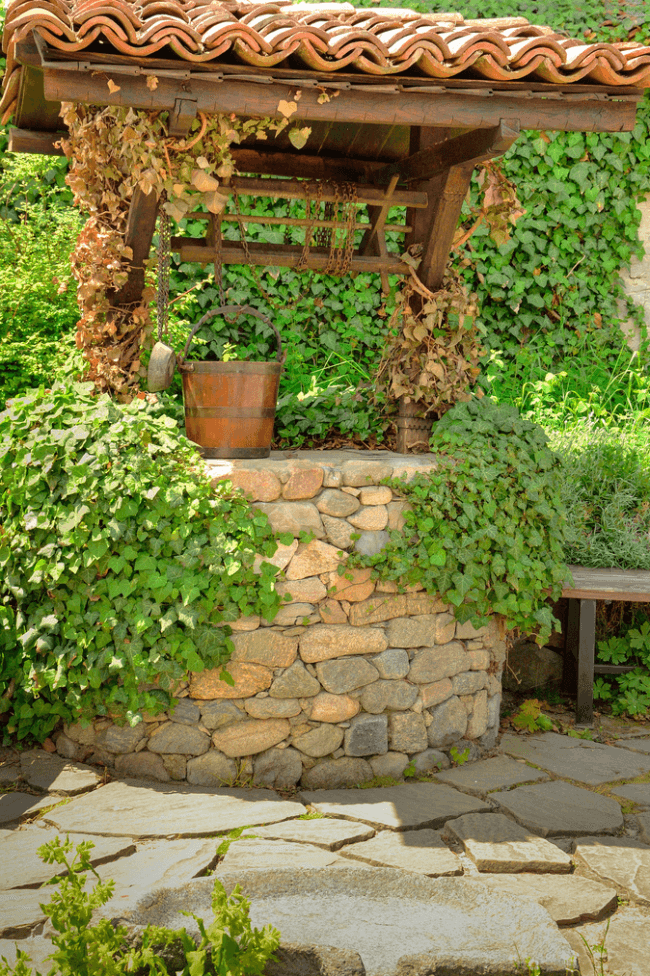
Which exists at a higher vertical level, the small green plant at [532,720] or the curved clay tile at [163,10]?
the curved clay tile at [163,10]

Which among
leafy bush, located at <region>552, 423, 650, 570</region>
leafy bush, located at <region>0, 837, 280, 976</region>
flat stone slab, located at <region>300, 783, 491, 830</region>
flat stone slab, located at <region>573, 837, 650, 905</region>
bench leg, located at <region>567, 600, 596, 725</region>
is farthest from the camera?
leafy bush, located at <region>552, 423, 650, 570</region>

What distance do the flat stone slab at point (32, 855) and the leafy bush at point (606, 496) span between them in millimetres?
3245

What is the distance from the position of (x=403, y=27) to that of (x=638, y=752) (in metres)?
3.53

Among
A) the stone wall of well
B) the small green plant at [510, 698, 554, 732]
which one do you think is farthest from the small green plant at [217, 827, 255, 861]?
the small green plant at [510, 698, 554, 732]

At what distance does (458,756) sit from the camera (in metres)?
3.91

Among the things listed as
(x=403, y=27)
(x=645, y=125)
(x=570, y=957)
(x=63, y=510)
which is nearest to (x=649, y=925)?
(x=570, y=957)

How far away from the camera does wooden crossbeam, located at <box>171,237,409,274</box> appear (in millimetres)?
4367

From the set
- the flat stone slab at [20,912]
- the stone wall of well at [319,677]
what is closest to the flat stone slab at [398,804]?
the stone wall of well at [319,677]

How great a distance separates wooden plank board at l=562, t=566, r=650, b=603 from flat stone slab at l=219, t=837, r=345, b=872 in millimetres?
2114

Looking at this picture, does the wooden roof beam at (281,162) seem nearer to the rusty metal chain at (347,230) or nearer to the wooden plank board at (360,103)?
the rusty metal chain at (347,230)

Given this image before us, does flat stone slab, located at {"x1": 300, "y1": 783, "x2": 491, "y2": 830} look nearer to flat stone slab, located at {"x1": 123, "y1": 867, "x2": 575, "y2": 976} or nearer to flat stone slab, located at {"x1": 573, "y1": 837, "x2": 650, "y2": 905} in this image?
flat stone slab, located at {"x1": 573, "y1": 837, "x2": 650, "y2": 905}

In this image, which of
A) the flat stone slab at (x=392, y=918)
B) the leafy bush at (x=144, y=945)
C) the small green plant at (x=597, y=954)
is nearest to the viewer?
the leafy bush at (x=144, y=945)

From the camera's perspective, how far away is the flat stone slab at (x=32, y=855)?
271cm

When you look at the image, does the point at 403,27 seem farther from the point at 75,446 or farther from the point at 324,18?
the point at 75,446
